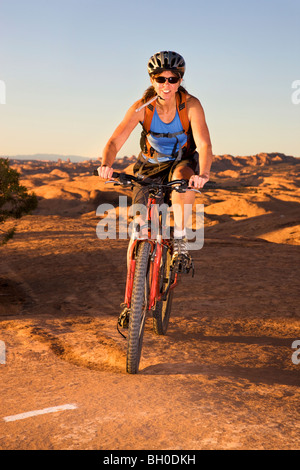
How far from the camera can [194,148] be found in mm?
5344

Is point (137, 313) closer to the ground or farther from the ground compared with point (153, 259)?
closer to the ground

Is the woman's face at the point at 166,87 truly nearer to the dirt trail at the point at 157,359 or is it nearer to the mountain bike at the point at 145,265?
the mountain bike at the point at 145,265

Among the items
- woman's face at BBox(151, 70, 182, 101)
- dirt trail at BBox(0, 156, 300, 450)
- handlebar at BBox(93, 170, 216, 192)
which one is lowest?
dirt trail at BBox(0, 156, 300, 450)

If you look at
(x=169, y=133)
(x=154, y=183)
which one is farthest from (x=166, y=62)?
(x=154, y=183)

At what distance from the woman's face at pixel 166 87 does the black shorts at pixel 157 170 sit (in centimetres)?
67

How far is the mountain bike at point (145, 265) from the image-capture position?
15.4 feet

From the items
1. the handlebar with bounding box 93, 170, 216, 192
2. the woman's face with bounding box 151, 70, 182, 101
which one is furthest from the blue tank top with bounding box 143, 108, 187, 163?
the handlebar with bounding box 93, 170, 216, 192

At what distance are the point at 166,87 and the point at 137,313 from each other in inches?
90.4

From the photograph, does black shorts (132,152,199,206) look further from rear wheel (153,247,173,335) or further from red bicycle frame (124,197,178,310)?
rear wheel (153,247,173,335)

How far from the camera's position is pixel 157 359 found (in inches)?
207

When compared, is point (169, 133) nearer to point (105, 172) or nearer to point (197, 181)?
point (197, 181)

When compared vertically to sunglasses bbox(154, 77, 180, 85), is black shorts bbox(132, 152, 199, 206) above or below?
below

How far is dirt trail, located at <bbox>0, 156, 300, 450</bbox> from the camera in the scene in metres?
3.16
